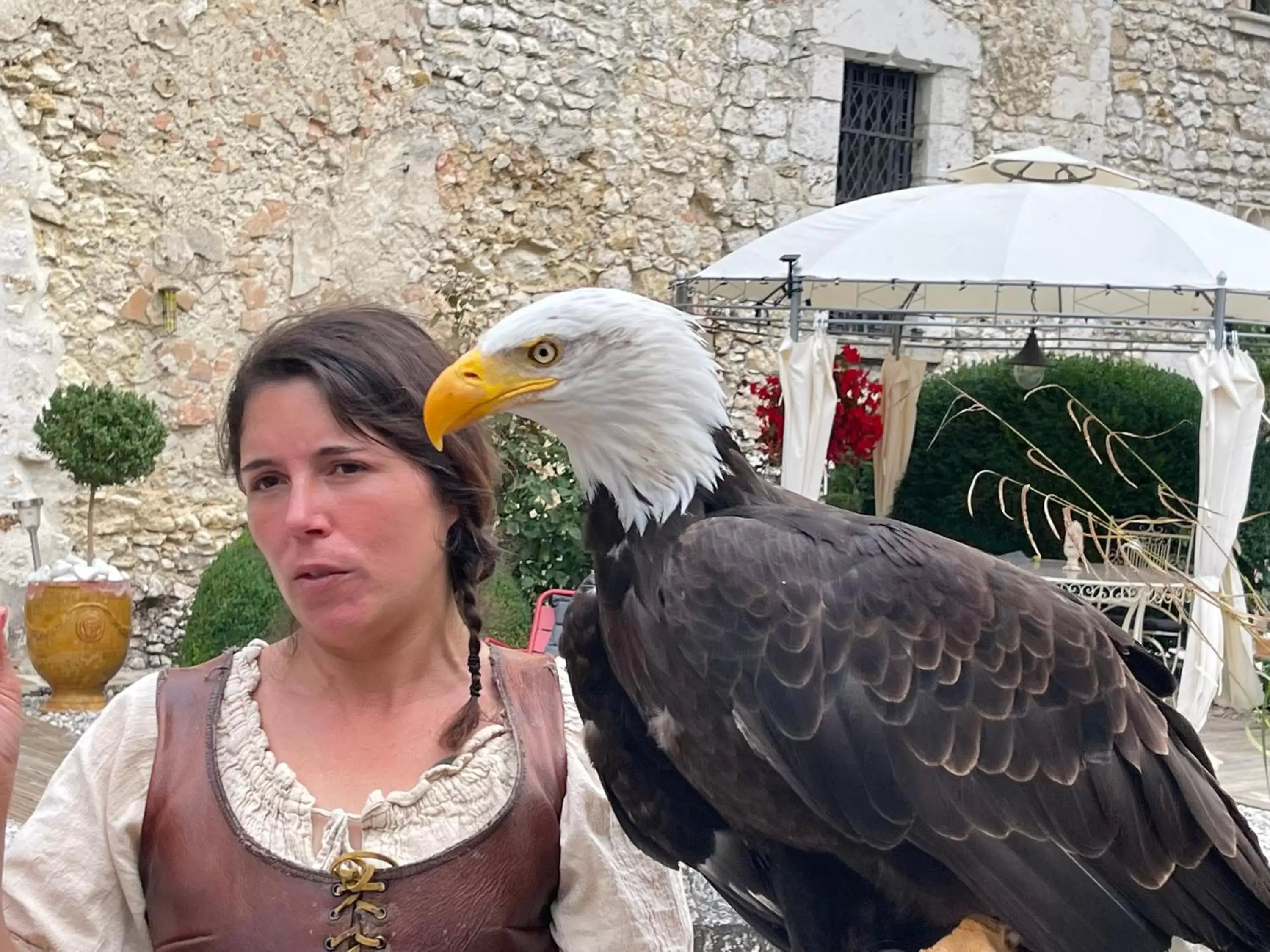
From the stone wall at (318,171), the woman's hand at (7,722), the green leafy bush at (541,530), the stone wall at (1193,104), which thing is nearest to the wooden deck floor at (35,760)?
the woman's hand at (7,722)

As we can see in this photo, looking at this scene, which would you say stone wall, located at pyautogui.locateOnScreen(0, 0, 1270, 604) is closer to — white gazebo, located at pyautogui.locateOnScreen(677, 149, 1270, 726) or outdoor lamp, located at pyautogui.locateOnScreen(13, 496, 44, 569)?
outdoor lamp, located at pyautogui.locateOnScreen(13, 496, 44, 569)

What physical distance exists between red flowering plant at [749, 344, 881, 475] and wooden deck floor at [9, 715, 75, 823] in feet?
14.5

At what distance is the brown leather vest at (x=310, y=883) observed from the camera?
1603 mm

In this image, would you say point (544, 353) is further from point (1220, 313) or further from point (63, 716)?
point (1220, 313)

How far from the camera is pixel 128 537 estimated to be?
782cm

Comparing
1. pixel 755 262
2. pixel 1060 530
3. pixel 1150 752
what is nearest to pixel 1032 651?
pixel 1150 752

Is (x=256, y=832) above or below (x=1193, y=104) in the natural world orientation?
below

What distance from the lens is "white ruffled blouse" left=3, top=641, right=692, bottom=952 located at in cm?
164

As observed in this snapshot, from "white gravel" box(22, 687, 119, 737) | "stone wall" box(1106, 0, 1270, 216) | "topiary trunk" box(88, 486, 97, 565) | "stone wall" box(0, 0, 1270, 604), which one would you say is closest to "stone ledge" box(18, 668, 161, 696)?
"white gravel" box(22, 687, 119, 737)

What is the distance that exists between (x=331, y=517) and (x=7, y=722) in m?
0.38

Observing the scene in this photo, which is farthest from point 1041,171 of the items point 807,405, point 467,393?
point 467,393

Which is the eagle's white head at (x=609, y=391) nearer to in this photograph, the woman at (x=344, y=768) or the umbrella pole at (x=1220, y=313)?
the woman at (x=344, y=768)

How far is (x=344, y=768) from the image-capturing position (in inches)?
67.7

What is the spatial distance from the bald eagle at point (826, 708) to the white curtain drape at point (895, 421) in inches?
293
